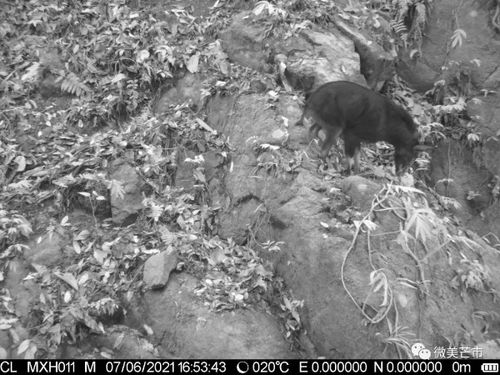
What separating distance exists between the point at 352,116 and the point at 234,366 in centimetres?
396

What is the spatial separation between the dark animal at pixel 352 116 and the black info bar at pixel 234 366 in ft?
10.3

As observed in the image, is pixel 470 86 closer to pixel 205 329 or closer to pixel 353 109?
pixel 353 109

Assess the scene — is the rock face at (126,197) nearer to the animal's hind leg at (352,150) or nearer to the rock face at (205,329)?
the rock face at (205,329)

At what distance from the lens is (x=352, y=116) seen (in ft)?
26.4

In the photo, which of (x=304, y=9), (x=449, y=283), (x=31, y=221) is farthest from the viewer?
(x=304, y=9)

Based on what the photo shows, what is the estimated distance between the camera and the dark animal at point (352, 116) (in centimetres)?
796

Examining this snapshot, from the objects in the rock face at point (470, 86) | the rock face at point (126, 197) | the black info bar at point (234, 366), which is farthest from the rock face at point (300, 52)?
the black info bar at point (234, 366)

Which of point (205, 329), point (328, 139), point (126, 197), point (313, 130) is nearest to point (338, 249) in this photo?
point (205, 329)

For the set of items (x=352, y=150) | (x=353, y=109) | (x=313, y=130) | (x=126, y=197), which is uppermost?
(x=353, y=109)

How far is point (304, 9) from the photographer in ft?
32.3

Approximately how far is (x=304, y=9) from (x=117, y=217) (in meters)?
5.00

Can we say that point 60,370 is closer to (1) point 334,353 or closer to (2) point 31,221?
(2) point 31,221

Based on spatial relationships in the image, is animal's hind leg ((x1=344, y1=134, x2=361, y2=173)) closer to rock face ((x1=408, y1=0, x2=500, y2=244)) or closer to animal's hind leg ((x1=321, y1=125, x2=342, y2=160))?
animal's hind leg ((x1=321, y1=125, x2=342, y2=160))

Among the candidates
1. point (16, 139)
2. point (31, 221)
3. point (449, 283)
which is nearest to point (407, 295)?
point (449, 283)
